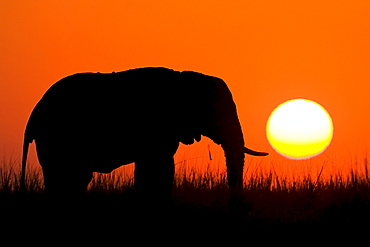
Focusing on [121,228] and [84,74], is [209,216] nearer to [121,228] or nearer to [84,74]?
[121,228]

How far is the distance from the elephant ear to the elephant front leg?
56cm

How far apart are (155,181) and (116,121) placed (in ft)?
2.87

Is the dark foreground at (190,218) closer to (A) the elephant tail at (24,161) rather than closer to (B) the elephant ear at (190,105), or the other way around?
(A) the elephant tail at (24,161)

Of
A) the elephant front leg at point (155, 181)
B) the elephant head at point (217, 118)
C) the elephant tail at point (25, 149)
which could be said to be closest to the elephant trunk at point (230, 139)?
the elephant head at point (217, 118)

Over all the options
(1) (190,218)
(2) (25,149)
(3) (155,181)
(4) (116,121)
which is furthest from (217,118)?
(2) (25,149)

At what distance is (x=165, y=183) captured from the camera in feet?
21.0

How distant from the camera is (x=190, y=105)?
7062 millimetres

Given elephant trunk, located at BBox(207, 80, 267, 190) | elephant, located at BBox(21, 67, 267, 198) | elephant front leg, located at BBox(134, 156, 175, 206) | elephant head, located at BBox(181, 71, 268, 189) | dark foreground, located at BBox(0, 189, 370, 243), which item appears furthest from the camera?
elephant trunk, located at BBox(207, 80, 267, 190)

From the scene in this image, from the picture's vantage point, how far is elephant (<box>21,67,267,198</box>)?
6.87 m

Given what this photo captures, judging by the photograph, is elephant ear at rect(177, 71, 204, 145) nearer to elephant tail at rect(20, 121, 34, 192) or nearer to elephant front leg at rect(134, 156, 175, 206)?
elephant front leg at rect(134, 156, 175, 206)

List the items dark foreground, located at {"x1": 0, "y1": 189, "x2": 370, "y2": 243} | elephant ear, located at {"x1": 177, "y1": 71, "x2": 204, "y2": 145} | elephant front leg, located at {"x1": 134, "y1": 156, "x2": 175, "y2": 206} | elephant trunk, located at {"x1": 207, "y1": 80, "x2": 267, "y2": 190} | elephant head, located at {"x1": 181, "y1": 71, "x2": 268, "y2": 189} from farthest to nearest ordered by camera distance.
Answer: elephant trunk, located at {"x1": 207, "y1": 80, "x2": 267, "y2": 190} → elephant head, located at {"x1": 181, "y1": 71, "x2": 268, "y2": 189} → elephant ear, located at {"x1": 177, "y1": 71, "x2": 204, "y2": 145} → elephant front leg, located at {"x1": 134, "y1": 156, "x2": 175, "y2": 206} → dark foreground, located at {"x1": 0, "y1": 189, "x2": 370, "y2": 243}

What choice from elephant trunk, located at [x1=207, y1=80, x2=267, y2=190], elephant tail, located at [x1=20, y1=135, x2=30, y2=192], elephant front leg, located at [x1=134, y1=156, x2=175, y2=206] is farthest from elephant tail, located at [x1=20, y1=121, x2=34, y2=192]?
elephant trunk, located at [x1=207, y1=80, x2=267, y2=190]

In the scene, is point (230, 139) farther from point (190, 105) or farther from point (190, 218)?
point (190, 218)

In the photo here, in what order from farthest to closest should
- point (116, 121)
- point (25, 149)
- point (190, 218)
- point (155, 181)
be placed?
point (25, 149) < point (116, 121) < point (155, 181) < point (190, 218)
